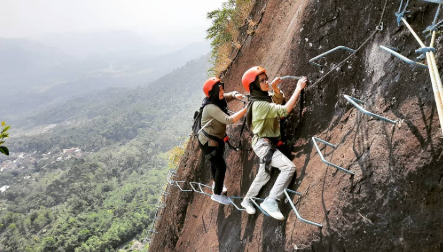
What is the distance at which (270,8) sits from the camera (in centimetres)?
887

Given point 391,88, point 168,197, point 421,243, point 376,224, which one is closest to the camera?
point 421,243

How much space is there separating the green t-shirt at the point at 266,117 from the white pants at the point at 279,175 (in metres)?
0.15

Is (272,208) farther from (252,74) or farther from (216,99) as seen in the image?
(216,99)

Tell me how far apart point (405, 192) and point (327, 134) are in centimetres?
151

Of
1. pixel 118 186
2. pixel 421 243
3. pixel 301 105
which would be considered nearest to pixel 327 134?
pixel 301 105

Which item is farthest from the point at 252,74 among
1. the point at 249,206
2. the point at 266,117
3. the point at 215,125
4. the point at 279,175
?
the point at 249,206

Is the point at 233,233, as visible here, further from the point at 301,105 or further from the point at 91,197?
the point at 91,197

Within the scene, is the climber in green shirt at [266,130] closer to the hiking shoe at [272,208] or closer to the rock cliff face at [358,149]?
the hiking shoe at [272,208]

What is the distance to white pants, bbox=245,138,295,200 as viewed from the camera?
13.5ft

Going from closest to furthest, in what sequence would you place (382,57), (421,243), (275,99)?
(421,243), (382,57), (275,99)

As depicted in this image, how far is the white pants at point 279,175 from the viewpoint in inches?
162

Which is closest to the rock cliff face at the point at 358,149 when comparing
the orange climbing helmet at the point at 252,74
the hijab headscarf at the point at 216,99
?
the orange climbing helmet at the point at 252,74

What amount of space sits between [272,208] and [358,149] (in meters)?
1.49

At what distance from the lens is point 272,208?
13.2 ft
